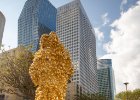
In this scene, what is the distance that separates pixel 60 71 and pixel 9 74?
2665 centimetres

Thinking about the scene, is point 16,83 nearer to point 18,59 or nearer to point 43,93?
point 18,59

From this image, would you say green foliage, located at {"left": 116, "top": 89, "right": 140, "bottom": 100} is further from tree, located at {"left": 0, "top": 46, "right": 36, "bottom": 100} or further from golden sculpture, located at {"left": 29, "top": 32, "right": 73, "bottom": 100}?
golden sculpture, located at {"left": 29, "top": 32, "right": 73, "bottom": 100}

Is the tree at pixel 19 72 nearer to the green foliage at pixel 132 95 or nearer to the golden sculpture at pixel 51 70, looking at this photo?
the golden sculpture at pixel 51 70

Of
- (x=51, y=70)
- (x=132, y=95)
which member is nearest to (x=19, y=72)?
(x=51, y=70)

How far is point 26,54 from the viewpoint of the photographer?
35875 mm

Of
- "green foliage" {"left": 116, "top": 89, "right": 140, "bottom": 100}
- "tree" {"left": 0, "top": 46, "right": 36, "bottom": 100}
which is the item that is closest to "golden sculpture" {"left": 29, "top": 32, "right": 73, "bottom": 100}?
"tree" {"left": 0, "top": 46, "right": 36, "bottom": 100}

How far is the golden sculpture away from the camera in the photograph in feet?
28.1

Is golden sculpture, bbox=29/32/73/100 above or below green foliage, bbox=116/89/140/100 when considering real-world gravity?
below

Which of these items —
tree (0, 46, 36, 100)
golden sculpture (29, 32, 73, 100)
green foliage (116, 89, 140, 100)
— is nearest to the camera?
golden sculpture (29, 32, 73, 100)

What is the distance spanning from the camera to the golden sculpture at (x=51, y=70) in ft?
28.1

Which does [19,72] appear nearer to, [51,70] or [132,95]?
[51,70]

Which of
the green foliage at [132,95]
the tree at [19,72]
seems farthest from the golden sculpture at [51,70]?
the green foliage at [132,95]

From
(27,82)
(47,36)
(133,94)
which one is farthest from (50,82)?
(133,94)

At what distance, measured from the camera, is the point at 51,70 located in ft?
28.7
